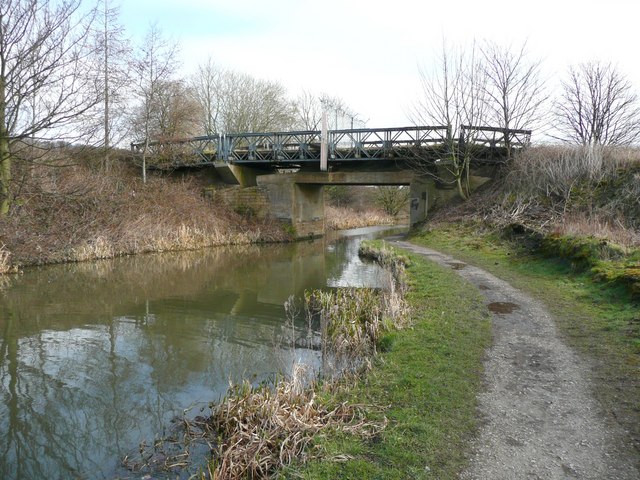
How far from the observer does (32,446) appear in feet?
16.1

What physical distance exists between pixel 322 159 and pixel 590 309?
18.5m

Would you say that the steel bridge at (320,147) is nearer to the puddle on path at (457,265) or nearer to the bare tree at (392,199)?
the puddle on path at (457,265)

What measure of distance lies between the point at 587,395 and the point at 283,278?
1171 centimetres

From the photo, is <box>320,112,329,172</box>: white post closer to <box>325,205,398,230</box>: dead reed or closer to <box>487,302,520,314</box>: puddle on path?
<box>325,205,398,230</box>: dead reed

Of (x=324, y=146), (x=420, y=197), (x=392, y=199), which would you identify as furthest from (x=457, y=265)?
(x=392, y=199)

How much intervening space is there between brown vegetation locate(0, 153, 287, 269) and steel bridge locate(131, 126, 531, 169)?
1.84 metres

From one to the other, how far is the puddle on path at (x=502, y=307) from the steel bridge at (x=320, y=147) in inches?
597

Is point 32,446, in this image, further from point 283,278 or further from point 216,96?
point 216,96

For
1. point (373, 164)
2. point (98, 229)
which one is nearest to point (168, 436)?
point (98, 229)

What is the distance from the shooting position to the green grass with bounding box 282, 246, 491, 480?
3754 mm

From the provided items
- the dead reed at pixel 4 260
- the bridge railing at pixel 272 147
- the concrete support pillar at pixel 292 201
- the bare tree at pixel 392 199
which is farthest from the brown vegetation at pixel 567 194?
the bare tree at pixel 392 199

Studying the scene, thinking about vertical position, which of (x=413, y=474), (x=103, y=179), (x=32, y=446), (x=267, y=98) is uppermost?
(x=267, y=98)

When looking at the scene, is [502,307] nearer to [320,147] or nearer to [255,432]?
[255,432]

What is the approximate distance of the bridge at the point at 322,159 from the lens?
2317 cm
